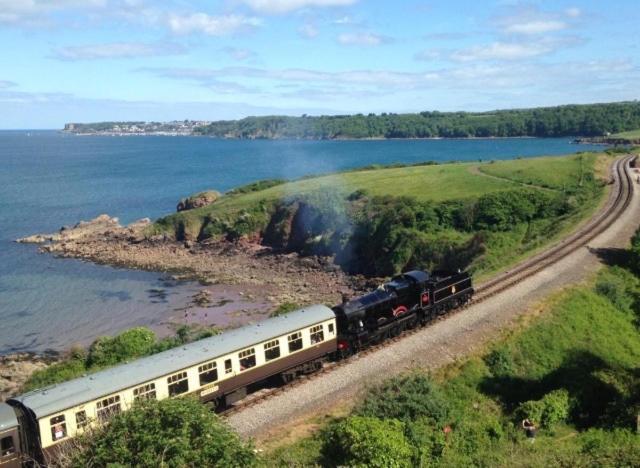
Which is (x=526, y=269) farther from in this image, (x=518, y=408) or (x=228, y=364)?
(x=228, y=364)

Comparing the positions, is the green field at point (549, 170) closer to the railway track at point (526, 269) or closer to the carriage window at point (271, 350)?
the railway track at point (526, 269)

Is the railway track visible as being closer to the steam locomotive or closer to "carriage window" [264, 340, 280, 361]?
the steam locomotive

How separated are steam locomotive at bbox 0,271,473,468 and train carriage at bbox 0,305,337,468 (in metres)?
0.03

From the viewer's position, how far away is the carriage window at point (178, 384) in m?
21.7

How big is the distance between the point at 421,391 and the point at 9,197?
5220 inches

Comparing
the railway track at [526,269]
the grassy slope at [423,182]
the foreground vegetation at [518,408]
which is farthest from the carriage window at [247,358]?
the grassy slope at [423,182]

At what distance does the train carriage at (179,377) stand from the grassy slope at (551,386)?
4336mm

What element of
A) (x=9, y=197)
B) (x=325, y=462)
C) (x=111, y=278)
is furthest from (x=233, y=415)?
(x=9, y=197)

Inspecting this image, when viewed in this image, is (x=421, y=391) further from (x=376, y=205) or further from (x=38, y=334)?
(x=376, y=205)

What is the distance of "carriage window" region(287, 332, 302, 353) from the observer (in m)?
25.7

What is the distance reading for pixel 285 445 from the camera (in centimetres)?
2053

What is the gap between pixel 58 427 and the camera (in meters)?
18.7

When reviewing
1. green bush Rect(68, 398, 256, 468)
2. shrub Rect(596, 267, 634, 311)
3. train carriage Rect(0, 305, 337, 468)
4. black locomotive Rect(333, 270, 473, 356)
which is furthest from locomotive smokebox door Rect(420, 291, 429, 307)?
green bush Rect(68, 398, 256, 468)

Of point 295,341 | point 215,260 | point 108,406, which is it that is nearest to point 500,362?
point 295,341
